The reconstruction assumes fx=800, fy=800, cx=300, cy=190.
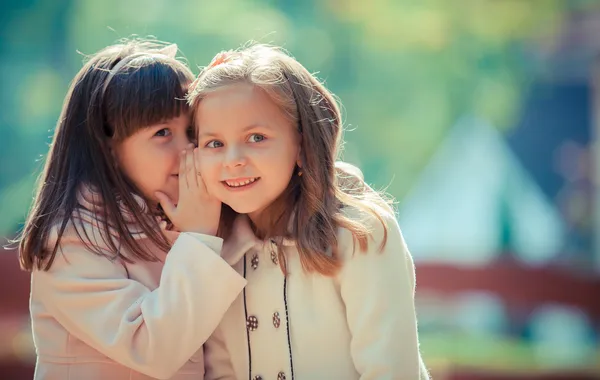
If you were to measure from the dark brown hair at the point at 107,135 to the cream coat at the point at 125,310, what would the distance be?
6 cm

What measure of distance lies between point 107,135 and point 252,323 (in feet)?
2.53

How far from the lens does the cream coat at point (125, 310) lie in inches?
89.8

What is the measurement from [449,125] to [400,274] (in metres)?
8.00

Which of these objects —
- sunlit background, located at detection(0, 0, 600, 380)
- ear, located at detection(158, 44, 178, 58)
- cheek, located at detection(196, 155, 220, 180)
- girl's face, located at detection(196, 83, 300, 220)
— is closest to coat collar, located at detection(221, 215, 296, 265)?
girl's face, located at detection(196, 83, 300, 220)

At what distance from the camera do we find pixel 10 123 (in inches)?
377

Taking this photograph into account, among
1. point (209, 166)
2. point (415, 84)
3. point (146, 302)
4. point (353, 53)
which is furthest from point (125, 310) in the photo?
point (415, 84)

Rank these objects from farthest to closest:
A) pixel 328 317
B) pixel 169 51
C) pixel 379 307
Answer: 1. pixel 169 51
2. pixel 328 317
3. pixel 379 307

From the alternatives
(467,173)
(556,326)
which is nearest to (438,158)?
(467,173)

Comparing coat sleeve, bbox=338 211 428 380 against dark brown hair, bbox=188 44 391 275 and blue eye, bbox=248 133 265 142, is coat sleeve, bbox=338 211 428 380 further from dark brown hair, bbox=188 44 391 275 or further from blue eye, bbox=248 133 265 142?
blue eye, bbox=248 133 265 142

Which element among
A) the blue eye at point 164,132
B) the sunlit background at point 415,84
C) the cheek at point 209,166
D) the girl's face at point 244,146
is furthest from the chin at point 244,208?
the sunlit background at point 415,84

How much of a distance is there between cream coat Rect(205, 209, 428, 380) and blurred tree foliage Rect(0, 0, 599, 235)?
21.9 ft

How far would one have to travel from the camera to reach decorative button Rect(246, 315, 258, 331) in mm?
2436

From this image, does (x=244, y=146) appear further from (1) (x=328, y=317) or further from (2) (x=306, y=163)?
(1) (x=328, y=317)

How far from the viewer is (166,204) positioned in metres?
2.54
